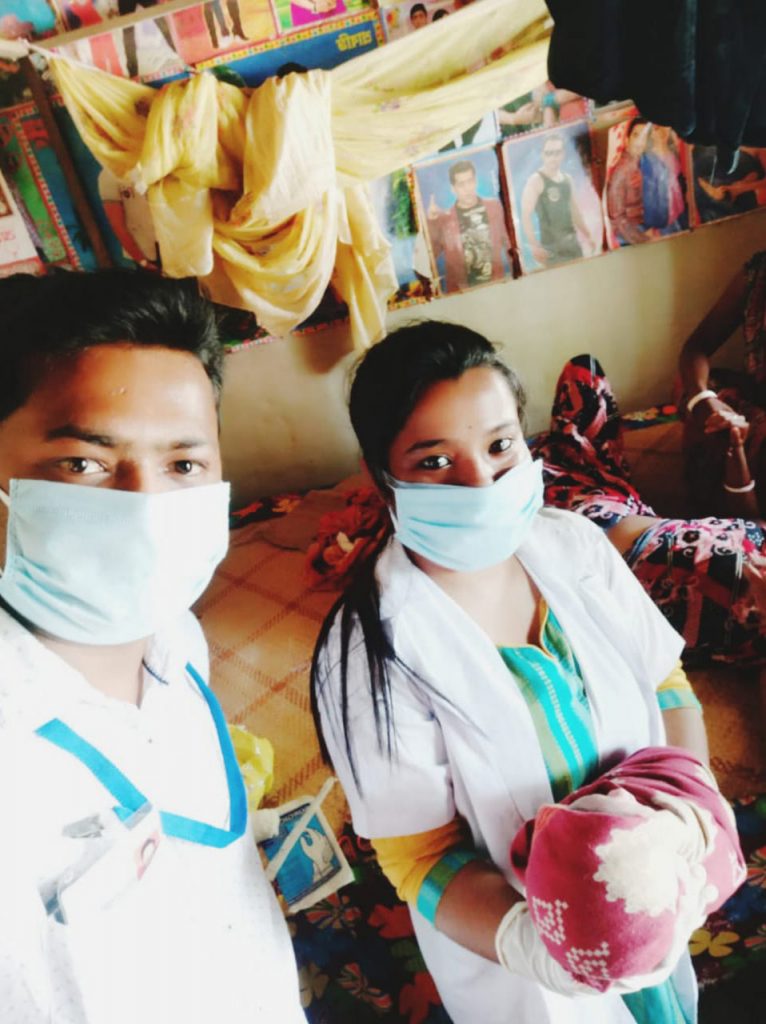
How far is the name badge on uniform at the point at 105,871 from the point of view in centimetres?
54

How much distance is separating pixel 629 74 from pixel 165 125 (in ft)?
6.24

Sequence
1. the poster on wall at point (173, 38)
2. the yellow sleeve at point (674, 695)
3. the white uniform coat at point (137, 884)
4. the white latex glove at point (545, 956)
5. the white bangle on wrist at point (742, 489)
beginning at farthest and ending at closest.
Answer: the poster on wall at point (173, 38)
the white bangle on wrist at point (742, 489)
the yellow sleeve at point (674, 695)
the white latex glove at point (545, 956)
the white uniform coat at point (137, 884)

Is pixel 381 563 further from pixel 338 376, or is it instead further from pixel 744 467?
pixel 338 376

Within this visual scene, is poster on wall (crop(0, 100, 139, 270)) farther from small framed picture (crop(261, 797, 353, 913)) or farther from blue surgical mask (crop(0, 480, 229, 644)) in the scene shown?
small framed picture (crop(261, 797, 353, 913))

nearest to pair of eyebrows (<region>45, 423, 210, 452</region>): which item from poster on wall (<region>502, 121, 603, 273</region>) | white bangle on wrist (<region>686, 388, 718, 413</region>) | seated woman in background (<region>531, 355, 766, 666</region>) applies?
seated woman in background (<region>531, 355, 766, 666</region>)

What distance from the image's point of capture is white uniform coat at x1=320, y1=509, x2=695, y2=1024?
848 millimetres

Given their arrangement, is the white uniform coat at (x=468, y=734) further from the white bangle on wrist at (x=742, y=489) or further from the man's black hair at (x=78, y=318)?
the white bangle on wrist at (x=742, y=489)

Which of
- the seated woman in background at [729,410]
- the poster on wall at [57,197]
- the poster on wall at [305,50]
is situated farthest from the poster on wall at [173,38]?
the seated woman in background at [729,410]

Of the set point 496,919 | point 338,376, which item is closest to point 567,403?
point 338,376

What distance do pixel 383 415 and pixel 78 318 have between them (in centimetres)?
47

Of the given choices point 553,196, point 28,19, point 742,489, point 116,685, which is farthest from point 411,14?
point 116,685

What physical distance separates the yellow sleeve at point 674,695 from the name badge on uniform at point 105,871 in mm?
911

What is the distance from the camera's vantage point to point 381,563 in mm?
1004

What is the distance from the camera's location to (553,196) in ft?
9.58
